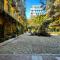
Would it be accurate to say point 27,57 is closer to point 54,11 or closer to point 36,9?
point 36,9

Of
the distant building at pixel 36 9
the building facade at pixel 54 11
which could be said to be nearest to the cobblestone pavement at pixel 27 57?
the distant building at pixel 36 9

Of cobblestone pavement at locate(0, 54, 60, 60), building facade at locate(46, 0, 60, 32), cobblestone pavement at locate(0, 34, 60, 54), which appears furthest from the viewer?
building facade at locate(46, 0, 60, 32)

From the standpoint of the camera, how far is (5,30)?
616 cm

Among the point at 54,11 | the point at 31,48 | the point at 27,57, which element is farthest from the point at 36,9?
the point at 27,57

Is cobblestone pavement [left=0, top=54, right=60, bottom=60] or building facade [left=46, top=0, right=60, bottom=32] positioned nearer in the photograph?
cobblestone pavement [left=0, top=54, right=60, bottom=60]

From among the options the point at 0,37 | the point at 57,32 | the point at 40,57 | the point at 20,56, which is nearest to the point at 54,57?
the point at 40,57

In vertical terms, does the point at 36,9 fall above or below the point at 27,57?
above

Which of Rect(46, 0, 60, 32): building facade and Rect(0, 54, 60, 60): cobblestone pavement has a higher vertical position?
Rect(46, 0, 60, 32): building facade

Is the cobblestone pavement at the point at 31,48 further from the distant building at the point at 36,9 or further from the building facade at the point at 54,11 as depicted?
the distant building at the point at 36,9

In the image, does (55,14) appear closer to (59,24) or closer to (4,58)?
(59,24)

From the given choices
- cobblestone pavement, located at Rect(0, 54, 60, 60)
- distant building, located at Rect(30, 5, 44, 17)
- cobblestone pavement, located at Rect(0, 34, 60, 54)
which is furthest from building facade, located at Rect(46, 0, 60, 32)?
cobblestone pavement, located at Rect(0, 54, 60, 60)

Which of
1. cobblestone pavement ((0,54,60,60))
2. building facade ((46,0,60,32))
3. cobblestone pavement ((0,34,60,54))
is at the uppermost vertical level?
building facade ((46,0,60,32))

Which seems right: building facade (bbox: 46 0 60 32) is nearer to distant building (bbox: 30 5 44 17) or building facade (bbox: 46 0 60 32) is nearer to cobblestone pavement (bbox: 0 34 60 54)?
distant building (bbox: 30 5 44 17)

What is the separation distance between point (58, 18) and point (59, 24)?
14 centimetres
